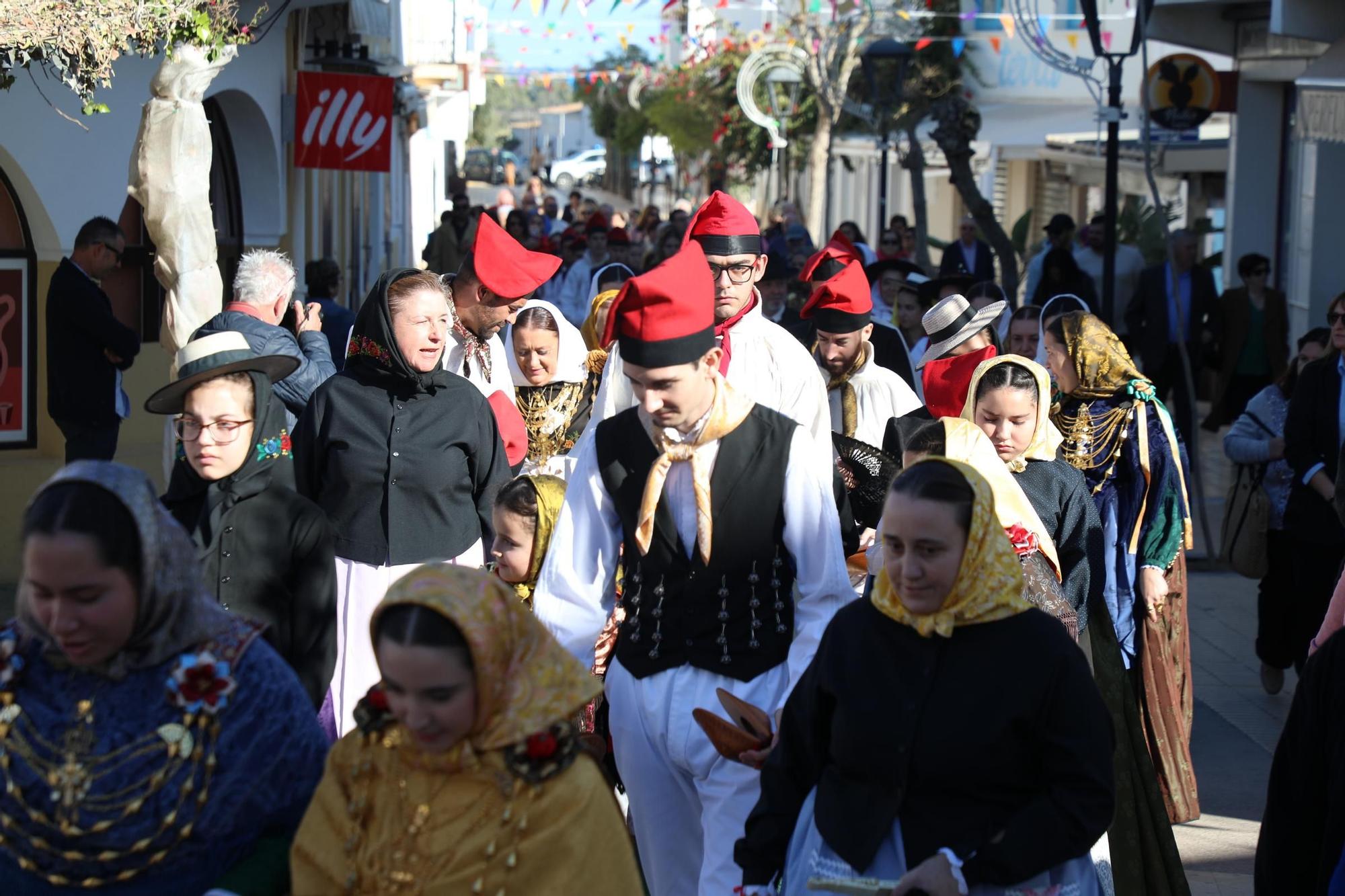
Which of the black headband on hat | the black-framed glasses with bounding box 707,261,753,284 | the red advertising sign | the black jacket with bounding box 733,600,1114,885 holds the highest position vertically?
the red advertising sign

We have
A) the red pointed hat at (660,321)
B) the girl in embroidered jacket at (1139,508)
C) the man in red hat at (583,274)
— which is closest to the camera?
the red pointed hat at (660,321)

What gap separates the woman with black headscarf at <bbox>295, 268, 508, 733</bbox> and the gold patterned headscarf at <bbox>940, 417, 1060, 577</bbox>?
171 cm

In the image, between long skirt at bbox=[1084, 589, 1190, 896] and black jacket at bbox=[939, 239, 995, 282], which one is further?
black jacket at bbox=[939, 239, 995, 282]

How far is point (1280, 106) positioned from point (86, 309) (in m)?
13.3

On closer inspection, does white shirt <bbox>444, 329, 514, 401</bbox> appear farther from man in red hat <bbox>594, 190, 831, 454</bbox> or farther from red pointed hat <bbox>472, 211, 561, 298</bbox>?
man in red hat <bbox>594, 190, 831, 454</bbox>

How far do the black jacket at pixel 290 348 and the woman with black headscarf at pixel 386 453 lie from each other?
59 cm

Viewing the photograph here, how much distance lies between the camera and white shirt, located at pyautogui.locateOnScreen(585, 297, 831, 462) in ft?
17.5

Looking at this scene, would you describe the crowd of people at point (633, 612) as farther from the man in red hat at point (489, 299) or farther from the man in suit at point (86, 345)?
the man in suit at point (86, 345)

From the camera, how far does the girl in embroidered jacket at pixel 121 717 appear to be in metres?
2.75

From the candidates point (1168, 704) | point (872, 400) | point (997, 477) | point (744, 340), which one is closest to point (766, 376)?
point (744, 340)

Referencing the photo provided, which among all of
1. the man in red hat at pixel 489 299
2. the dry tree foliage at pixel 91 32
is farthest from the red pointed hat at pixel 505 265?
the dry tree foliage at pixel 91 32

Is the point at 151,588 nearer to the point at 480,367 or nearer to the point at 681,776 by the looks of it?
the point at 681,776

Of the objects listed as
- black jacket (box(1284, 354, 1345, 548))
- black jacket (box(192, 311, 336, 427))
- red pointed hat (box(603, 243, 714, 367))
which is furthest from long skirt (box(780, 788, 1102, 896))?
black jacket (box(1284, 354, 1345, 548))

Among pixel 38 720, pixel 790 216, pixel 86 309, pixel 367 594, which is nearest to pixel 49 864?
pixel 38 720
